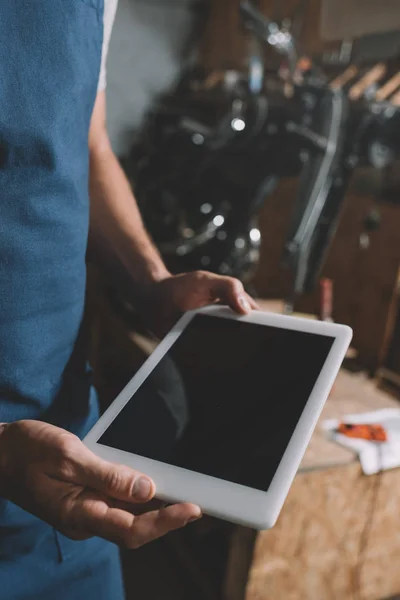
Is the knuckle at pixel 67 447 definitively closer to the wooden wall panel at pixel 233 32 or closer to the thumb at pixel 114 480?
the thumb at pixel 114 480

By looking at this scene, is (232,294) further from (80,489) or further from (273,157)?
(273,157)

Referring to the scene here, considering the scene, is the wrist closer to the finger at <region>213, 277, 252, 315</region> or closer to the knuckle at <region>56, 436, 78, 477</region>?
the knuckle at <region>56, 436, 78, 477</region>

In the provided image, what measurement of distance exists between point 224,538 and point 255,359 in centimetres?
104

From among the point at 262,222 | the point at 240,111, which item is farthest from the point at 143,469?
the point at 262,222

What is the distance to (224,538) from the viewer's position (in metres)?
1.49

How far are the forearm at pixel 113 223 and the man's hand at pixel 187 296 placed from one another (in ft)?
0.17

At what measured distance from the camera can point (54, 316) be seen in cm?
63

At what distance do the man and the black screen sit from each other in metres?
0.05

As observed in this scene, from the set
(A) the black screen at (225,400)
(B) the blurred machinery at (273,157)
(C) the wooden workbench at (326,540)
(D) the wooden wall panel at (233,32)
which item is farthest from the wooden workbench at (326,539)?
(D) the wooden wall panel at (233,32)

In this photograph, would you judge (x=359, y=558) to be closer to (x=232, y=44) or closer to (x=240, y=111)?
(x=240, y=111)

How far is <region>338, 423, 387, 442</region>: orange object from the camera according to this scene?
46.4 inches

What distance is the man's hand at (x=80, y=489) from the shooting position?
445 millimetres

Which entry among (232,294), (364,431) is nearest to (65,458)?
(232,294)

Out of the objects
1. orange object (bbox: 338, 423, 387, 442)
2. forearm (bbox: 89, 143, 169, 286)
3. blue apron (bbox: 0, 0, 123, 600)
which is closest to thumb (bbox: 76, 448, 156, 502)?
blue apron (bbox: 0, 0, 123, 600)
